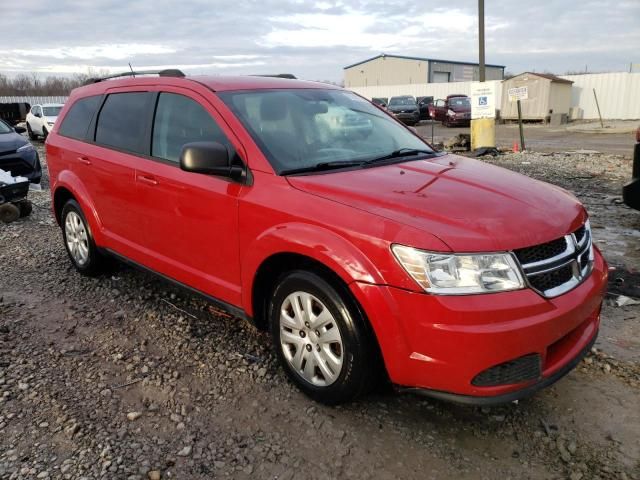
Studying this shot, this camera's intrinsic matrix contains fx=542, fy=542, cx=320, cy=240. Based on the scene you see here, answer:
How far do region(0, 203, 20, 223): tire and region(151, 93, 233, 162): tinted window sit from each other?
4545 mm

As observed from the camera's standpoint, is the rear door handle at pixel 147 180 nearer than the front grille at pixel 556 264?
No

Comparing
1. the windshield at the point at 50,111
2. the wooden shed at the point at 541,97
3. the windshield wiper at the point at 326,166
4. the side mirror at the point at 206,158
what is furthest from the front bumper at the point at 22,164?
the wooden shed at the point at 541,97

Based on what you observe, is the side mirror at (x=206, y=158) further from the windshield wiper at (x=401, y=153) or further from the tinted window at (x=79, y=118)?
the tinted window at (x=79, y=118)

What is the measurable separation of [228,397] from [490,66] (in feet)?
223

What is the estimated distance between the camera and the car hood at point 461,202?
8.02ft

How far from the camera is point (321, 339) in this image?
2.84 metres

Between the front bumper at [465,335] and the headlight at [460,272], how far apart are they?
39 millimetres

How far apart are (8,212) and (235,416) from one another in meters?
5.96

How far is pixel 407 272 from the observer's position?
2404 millimetres

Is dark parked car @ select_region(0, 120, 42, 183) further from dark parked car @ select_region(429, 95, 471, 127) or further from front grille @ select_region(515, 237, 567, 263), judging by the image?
dark parked car @ select_region(429, 95, 471, 127)

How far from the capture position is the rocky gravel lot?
101 inches

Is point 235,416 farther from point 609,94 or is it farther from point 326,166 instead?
point 609,94

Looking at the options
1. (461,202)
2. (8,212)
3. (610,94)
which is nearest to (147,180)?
(461,202)

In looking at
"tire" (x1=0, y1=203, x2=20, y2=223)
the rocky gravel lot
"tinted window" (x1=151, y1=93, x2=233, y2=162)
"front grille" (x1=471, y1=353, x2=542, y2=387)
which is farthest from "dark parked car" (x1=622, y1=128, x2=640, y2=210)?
"tire" (x1=0, y1=203, x2=20, y2=223)
